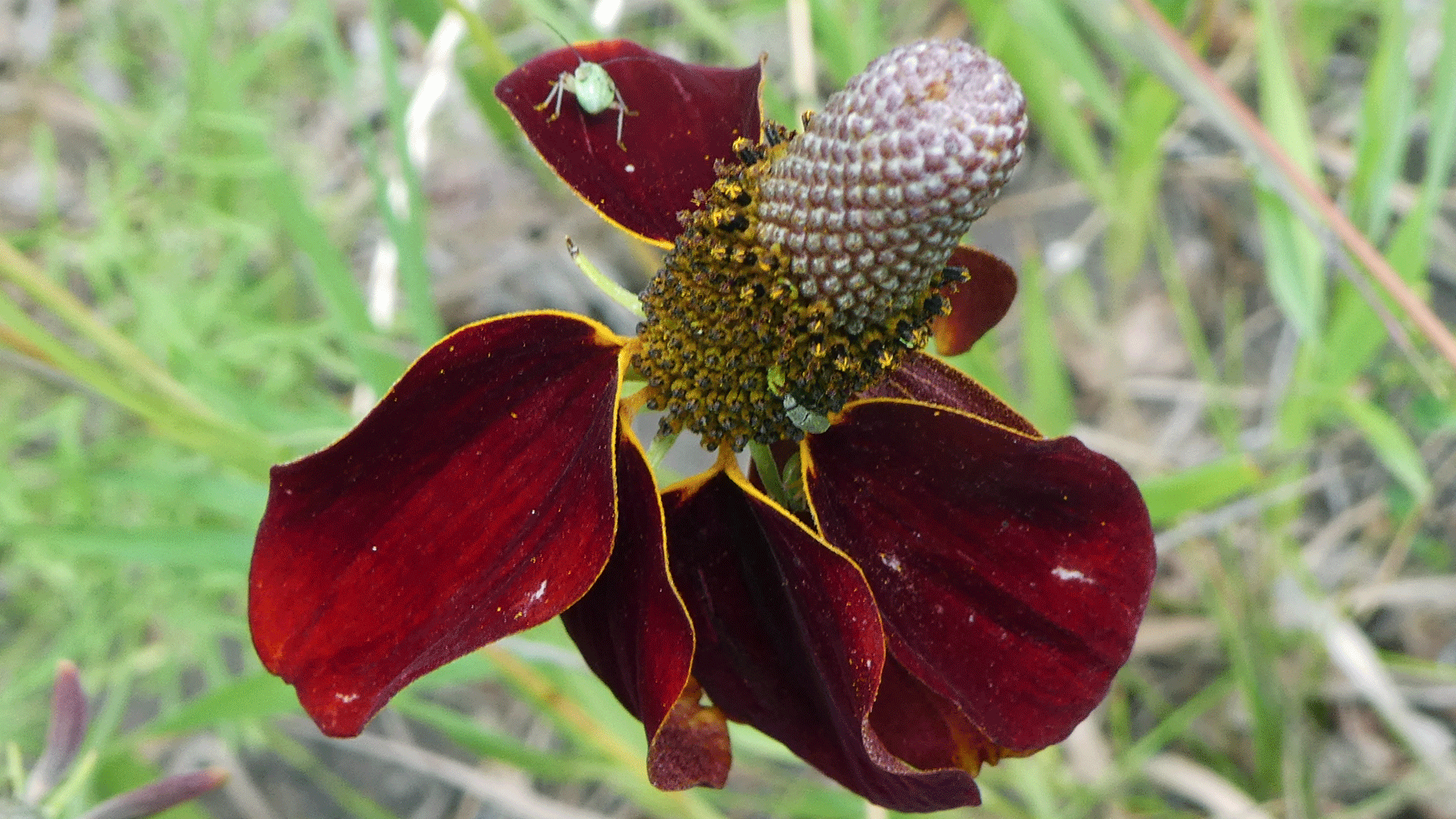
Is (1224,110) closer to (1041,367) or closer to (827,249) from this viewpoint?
(1041,367)

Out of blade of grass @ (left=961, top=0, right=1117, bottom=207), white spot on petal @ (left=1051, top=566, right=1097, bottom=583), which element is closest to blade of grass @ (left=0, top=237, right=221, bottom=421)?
white spot on petal @ (left=1051, top=566, right=1097, bottom=583)

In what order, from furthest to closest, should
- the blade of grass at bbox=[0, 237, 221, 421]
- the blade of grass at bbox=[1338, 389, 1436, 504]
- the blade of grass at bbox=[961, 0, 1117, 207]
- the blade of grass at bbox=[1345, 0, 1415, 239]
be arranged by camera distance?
the blade of grass at bbox=[961, 0, 1117, 207], the blade of grass at bbox=[1345, 0, 1415, 239], the blade of grass at bbox=[1338, 389, 1436, 504], the blade of grass at bbox=[0, 237, 221, 421]

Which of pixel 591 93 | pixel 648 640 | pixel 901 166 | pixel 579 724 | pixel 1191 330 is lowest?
pixel 579 724

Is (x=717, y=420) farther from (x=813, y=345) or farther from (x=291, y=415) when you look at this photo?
(x=291, y=415)

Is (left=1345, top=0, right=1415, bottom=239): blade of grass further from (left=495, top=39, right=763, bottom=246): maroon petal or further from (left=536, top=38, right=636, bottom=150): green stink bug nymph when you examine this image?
(left=536, top=38, right=636, bottom=150): green stink bug nymph

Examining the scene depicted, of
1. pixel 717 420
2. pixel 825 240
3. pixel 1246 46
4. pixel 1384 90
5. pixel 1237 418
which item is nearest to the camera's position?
pixel 825 240

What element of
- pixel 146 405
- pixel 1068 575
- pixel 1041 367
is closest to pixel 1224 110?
pixel 1041 367

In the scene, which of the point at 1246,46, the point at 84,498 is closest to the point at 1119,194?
the point at 1246,46
